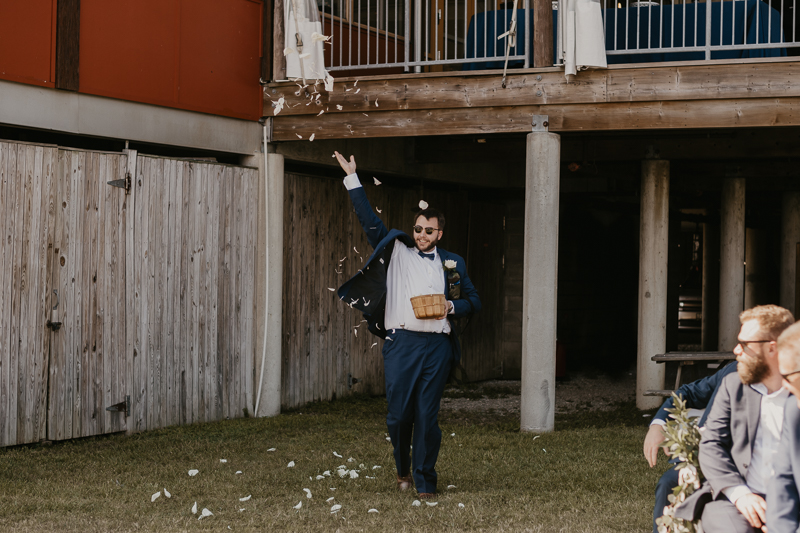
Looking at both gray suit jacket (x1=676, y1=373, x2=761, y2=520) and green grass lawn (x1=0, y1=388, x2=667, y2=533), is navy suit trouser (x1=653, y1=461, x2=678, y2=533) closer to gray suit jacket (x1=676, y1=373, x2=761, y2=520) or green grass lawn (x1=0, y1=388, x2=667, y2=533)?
gray suit jacket (x1=676, y1=373, x2=761, y2=520)

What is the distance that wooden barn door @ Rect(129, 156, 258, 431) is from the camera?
7.94 m

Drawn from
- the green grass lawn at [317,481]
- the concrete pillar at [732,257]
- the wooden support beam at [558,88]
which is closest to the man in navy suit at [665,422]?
the green grass lawn at [317,481]

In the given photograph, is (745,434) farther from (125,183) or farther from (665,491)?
(125,183)

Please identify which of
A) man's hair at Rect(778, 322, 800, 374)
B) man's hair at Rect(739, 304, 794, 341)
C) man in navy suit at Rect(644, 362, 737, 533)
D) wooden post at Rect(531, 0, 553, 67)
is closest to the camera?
man's hair at Rect(778, 322, 800, 374)

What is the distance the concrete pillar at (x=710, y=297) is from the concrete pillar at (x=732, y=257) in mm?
3096

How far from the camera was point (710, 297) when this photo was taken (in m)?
14.9

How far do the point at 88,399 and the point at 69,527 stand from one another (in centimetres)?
261

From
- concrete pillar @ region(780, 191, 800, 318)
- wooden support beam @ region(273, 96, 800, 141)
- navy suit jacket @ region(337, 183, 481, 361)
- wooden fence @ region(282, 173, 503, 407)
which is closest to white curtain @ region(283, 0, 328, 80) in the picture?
wooden support beam @ region(273, 96, 800, 141)

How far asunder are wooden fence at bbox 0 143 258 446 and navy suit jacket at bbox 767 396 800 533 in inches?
227

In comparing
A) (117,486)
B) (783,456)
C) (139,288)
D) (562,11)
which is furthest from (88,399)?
(783,456)

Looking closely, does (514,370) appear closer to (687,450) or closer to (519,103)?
(519,103)

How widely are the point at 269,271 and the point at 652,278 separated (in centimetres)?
406

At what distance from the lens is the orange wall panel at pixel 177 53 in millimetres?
7566

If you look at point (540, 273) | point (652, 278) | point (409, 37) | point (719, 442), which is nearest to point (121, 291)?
point (540, 273)
